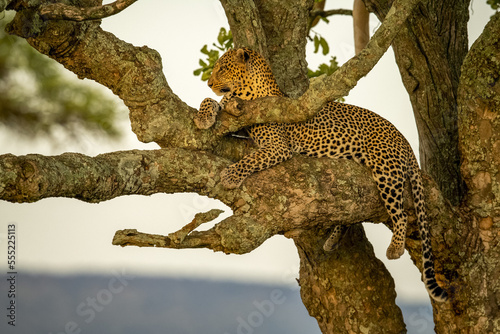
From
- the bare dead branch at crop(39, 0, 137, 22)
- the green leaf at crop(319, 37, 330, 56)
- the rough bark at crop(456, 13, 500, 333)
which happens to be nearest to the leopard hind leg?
the rough bark at crop(456, 13, 500, 333)

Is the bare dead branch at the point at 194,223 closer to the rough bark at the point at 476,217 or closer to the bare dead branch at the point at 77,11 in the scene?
the bare dead branch at the point at 77,11

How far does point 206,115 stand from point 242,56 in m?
0.89

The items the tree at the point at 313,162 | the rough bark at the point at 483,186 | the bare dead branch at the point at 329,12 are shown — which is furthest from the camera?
the bare dead branch at the point at 329,12

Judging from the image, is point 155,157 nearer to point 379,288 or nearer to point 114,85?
point 114,85

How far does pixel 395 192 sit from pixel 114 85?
98.8 inches

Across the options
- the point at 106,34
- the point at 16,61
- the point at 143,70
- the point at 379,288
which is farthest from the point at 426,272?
the point at 16,61

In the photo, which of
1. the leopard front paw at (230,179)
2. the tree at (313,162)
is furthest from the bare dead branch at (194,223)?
the leopard front paw at (230,179)

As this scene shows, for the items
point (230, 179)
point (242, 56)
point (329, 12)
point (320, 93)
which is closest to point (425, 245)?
point (320, 93)

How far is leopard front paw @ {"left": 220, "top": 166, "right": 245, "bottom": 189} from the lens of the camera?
508 cm

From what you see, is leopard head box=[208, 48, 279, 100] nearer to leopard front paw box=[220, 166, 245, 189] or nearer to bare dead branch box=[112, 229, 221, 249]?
leopard front paw box=[220, 166, 245, 189]

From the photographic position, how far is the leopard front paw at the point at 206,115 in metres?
5.34

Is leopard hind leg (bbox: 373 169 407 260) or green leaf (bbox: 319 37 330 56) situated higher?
green leaf (bbox: 319 37 330 56)

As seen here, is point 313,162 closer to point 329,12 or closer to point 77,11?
point 77,11

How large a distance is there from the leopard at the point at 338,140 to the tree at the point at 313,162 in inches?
4.9
